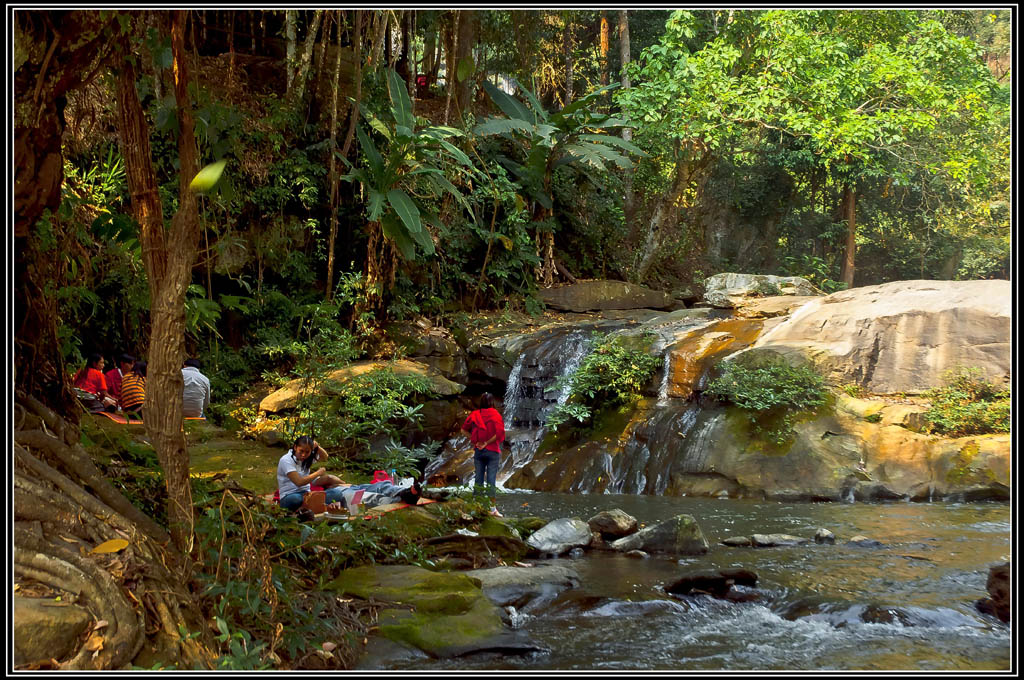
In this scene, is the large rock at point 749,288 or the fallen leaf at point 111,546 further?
the large rock at point 749,288

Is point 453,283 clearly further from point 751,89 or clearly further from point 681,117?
point 751,89

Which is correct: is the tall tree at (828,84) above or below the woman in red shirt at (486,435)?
above

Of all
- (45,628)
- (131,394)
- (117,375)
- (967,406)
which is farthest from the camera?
(117,375)

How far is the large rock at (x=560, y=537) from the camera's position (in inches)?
278

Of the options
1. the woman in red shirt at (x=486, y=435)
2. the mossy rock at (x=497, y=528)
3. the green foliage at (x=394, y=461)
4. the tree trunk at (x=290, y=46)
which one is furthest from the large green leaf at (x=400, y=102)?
the tree trunk at (x=290, y=46)

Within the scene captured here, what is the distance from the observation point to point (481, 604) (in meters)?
4.82

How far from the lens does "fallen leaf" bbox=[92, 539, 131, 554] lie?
3.28 meters

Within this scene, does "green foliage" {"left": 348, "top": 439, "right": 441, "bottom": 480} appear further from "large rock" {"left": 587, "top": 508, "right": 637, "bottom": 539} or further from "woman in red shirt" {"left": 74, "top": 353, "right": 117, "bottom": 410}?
"woman in red shirt" {"left": 74, "top": 353, "right": 117, "bottom": 410}

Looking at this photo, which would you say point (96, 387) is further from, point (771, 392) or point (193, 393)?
point (771, 392)

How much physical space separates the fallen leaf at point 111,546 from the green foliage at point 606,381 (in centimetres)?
872

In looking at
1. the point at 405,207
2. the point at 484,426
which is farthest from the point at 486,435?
the point at 405,207

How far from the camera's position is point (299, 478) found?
6867 millimetres

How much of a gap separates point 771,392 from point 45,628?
9.59m

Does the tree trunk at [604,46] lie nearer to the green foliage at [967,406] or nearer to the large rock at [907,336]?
the large rock at [907,336]
